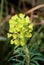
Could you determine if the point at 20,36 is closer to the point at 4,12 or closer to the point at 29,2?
the point at 4,12

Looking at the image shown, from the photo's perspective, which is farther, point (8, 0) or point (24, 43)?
point (8, 0)

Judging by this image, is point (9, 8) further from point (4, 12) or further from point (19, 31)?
point (19, 31)

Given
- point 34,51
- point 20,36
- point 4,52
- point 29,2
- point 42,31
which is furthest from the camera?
point 29,2

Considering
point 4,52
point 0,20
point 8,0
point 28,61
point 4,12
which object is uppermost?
point 8,0

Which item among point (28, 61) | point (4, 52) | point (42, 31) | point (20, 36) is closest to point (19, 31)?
point (20, 36)

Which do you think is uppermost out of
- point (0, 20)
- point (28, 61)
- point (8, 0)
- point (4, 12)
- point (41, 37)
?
point (8, 0)

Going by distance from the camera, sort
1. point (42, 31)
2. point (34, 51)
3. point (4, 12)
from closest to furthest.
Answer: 1. point (34, 51)
2. point (42, 31)
3. point (4, 12)

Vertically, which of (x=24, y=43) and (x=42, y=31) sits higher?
(x=42, y=31)

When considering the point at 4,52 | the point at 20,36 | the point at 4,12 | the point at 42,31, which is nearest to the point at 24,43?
the point at 20,36

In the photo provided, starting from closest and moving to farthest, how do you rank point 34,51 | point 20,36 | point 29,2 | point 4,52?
1. point 20,36
2. point 34,51
3. point 4,52
4. point 29,2
